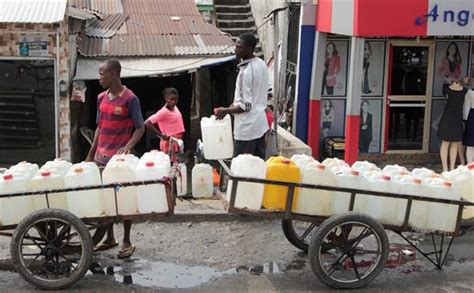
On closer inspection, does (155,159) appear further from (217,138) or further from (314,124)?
(314,124)

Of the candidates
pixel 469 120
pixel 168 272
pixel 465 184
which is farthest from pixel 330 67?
pixel 168 272

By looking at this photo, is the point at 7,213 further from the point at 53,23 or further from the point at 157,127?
the point at 53,23

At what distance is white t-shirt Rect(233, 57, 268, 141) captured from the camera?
6836 mm

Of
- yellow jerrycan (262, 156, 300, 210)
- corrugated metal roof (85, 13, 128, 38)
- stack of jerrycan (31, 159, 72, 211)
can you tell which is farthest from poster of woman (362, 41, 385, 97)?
stack of jerrycan (31, 159, 72, 211)

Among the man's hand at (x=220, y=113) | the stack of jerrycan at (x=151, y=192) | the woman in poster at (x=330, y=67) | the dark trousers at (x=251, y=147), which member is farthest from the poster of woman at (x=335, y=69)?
the stack of jerrycan at (x=151, y=192)

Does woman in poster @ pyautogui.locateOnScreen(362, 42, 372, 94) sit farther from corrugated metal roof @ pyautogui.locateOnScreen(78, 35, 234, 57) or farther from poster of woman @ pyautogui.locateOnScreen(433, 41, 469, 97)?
corrugated metal roof @ pyautogui.locateOnScreen(78, 35, 234, 57)

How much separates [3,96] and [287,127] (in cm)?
512

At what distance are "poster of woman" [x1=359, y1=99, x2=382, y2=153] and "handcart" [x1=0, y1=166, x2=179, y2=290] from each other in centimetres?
675

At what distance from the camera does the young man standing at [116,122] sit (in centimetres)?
600

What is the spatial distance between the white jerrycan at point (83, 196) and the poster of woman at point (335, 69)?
23.1ft

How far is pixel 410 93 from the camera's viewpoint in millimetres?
11539

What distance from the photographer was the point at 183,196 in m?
8.23

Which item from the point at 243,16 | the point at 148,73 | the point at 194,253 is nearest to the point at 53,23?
the point at 148,73

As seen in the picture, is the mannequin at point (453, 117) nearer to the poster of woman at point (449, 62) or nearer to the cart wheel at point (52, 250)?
the poster of woman at point (449, 62)
